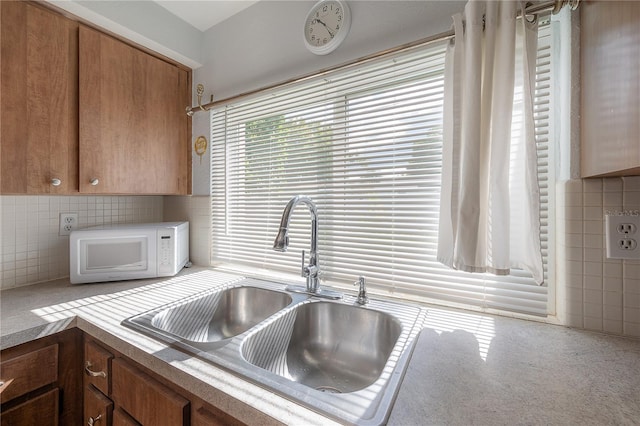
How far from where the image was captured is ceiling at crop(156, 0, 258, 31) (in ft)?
4.95

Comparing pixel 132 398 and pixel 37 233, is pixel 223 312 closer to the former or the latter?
pixel 132 398

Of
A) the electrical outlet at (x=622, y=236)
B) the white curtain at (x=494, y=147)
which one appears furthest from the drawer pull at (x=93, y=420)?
the electrical outlet at (x=622, y=236)

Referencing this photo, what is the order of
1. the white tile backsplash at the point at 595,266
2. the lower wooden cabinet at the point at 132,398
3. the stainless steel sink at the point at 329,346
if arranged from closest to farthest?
1. the lower wooden cabinet at the point at 132,398
2. the white tile backsplash at the point at 595,266
3. the stainless steel sink at the point at 329,346

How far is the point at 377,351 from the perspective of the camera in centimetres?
93

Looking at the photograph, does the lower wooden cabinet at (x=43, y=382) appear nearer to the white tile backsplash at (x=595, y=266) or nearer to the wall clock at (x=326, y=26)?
the wall clock at (x=326, y=26)

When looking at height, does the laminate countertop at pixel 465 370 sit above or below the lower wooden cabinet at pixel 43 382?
above

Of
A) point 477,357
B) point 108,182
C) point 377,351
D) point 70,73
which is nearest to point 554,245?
point 477,357

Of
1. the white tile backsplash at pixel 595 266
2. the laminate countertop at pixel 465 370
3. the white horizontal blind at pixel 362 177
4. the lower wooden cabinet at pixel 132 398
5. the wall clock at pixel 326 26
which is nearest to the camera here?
the laminate countertop at pixel 465 370

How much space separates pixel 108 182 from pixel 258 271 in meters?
0.90

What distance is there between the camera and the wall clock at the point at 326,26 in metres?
1.21

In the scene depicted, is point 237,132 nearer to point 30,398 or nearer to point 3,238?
point 3,238

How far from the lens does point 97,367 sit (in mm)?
911

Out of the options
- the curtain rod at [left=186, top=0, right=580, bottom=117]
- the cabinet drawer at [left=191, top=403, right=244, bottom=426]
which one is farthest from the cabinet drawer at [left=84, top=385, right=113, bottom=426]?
the curtain rod at [left=186, top=0, right=580, bottom=117]

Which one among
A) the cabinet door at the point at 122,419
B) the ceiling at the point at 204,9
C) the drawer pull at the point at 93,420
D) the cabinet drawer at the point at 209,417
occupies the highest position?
the ceiling at the point at 204,9
